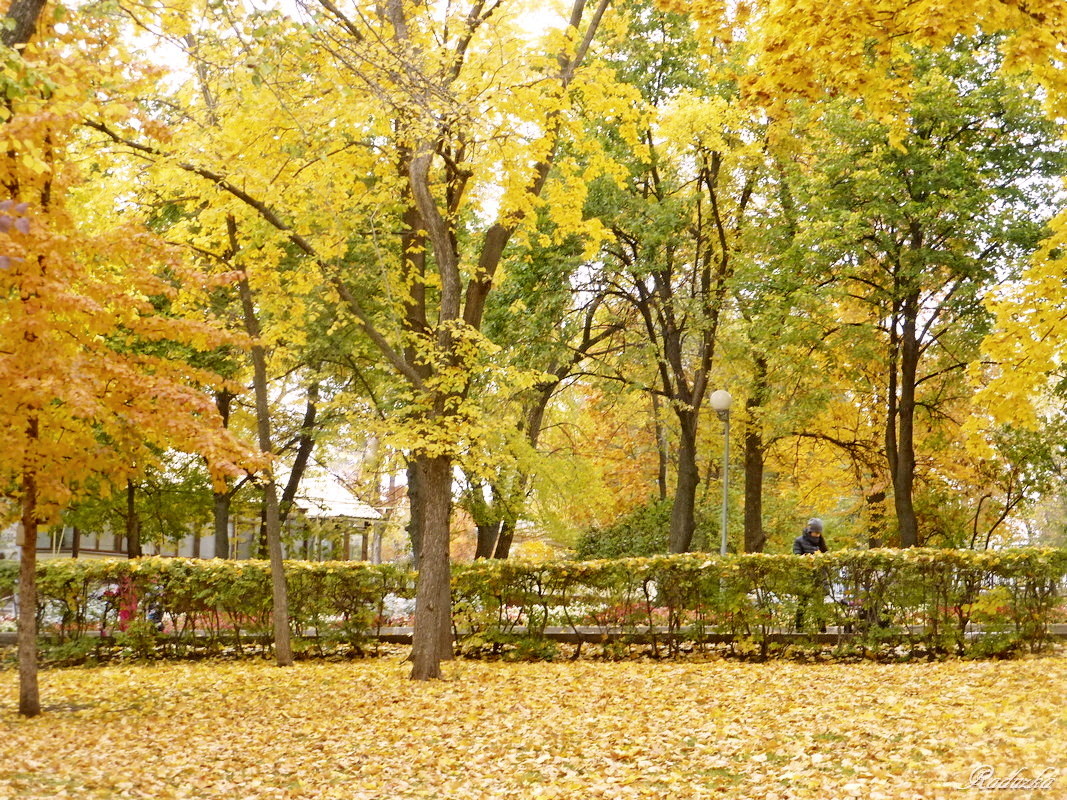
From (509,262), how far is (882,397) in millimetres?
9023

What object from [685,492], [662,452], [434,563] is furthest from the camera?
[662,452]

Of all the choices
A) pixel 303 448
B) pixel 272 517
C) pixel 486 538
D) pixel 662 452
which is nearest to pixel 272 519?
pixel 272 517

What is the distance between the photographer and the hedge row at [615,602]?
40.7 feet

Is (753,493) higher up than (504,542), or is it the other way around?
(753,493)

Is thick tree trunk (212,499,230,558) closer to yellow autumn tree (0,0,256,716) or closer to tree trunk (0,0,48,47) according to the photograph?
yellow autumn tree (0,0,256,716)

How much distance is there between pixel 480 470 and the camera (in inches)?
469

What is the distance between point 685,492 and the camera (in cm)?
1953

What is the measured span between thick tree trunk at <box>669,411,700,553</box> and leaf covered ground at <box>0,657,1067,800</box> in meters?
7.42

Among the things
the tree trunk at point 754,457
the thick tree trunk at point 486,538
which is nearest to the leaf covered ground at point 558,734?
the tree trunk at point 754,457

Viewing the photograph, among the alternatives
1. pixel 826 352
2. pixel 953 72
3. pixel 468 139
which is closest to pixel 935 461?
pixel 826 352

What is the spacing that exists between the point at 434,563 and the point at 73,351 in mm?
4528

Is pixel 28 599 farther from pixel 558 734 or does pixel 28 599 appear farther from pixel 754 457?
pixel 754 457

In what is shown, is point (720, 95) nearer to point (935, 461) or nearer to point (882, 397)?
point (882, 397)

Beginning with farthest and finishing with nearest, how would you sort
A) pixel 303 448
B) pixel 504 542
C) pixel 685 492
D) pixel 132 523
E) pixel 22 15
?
pixel 303 448
pixel 504 542
pixel 132 523
pixel 685 492
pixel 22 15
